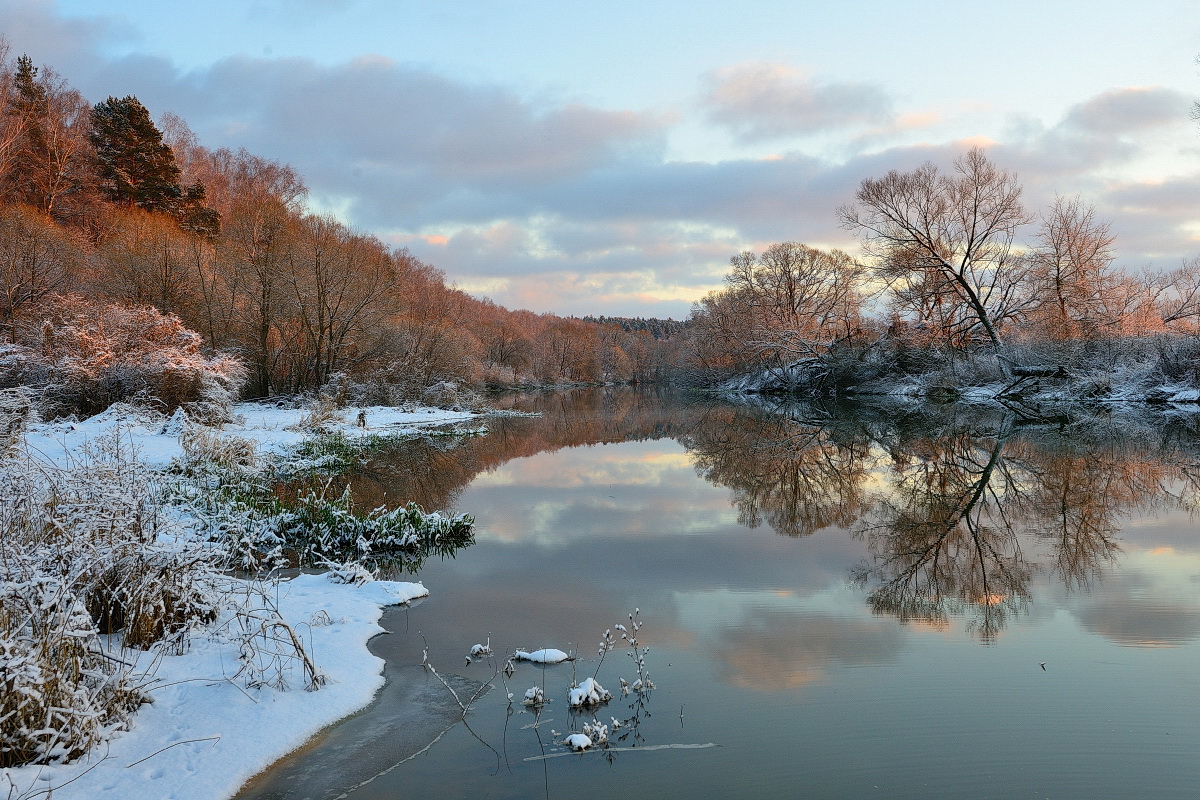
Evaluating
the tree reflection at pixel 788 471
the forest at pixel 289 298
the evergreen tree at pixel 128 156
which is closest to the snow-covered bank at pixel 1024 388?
the forest at pixel 289 298

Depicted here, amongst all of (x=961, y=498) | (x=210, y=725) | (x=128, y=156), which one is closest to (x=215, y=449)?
(x=210, y=725)

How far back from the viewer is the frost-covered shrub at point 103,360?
1594cm

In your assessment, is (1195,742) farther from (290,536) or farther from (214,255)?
(214,255)

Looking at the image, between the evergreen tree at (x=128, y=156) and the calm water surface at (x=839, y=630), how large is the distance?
25.1 metres

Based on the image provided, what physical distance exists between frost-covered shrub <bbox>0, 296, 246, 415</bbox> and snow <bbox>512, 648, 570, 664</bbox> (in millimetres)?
13980

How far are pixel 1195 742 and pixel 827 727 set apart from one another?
2016 mm

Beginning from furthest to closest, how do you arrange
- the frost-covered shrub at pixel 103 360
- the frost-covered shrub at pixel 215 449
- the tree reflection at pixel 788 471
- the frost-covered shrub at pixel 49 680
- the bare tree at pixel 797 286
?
the bare tree at pixel 797 286 < the frost-covered shrub at pixel 103 360 < the frost-covered shrub at pixel 215 449 < the tree reflection at pixel 788 471 < the frost-covered shrub at pixel 49 680

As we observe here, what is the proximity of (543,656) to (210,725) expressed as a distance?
215cm

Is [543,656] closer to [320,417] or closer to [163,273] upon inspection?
[320,417]

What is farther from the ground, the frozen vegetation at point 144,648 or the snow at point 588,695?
the frozen vegetation at point 144,648

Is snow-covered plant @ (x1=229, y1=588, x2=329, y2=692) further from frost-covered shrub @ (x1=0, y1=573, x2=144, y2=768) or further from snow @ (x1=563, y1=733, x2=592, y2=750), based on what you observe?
snow @ (x1=563, y1=733, x2=592, y2=750)

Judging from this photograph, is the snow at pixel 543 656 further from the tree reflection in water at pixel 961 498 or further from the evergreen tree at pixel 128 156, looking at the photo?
the evergreen tree at pixel 128 156

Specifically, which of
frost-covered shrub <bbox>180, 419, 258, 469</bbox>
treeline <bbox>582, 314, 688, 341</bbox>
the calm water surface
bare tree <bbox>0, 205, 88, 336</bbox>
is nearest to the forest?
bare tree <bbox>0, 205, 88, 336</bbox>

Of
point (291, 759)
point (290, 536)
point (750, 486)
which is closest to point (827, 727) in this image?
point (291, 759)
